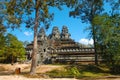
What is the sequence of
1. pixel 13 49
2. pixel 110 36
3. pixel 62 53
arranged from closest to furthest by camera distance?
pixel 110 36 < pixel 13 49 < pixel 62 53

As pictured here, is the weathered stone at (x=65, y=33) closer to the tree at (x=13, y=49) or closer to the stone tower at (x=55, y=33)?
the stone tower at (x=55, y=33)

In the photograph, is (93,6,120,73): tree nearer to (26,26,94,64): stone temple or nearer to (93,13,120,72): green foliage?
(93,13,120,72): green foliage

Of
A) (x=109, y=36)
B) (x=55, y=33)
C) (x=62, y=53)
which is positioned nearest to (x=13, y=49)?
(x=62, y=53)

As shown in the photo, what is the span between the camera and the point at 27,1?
30.8 m

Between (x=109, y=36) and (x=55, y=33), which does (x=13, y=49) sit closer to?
(x=109, y=36)

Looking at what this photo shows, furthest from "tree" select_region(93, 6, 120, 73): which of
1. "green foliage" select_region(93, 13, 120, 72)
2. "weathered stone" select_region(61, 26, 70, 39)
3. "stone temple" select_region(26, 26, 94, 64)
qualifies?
"weathered stone" select_region(61, 26, 70, 39)

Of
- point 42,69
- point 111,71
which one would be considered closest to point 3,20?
point 42,69

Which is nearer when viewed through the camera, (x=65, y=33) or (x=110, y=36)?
(x=110, y=36)

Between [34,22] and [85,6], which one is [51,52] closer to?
[85,6]

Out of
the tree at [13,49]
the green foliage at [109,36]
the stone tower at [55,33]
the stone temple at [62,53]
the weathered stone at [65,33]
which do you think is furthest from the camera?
the stone tower at [55,33]

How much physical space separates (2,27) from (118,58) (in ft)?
60.2

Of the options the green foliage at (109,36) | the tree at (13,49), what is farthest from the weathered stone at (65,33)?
the green foliage at (109,36)

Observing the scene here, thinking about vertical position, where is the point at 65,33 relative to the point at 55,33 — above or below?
below

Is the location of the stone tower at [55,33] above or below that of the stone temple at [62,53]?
above
